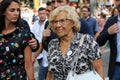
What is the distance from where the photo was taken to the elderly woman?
3.93 meters

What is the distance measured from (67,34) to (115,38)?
1536 mm

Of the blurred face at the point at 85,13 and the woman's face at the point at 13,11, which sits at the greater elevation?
the woman's face at the point at 13,11

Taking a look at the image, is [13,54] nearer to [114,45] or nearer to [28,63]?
[28,63]

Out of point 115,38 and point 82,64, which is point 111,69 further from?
point 82,64

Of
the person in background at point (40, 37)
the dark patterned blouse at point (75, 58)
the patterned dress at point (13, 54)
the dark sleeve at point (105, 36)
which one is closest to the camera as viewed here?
the dark patterned blouse at point (75, 58)

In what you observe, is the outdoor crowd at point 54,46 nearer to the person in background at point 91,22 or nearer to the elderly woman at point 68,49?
the elderly woman at point 68,49

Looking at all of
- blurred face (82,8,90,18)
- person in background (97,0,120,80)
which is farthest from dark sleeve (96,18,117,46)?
blurred face (82,8,90,18)

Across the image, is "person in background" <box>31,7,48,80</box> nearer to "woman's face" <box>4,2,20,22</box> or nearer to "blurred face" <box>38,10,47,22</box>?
"blurred face" <box>38,10,47,22</box>

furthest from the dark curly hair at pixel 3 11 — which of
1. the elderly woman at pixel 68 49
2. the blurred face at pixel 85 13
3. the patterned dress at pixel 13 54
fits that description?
the blurred face at pixel 85 13

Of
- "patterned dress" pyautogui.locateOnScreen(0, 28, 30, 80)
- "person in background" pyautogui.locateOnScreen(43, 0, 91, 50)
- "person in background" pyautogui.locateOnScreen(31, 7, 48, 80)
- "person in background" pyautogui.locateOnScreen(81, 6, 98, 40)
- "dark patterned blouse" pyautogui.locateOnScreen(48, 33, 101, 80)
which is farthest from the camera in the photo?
"person in background" pyautogui.locateOnScreen(81, 6, 98, 40)

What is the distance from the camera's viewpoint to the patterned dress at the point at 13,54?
4.33 metres

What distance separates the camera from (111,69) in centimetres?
548

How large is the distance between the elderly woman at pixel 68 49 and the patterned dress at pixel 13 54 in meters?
0.38

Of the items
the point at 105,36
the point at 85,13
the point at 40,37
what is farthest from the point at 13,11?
the point at 85,13
